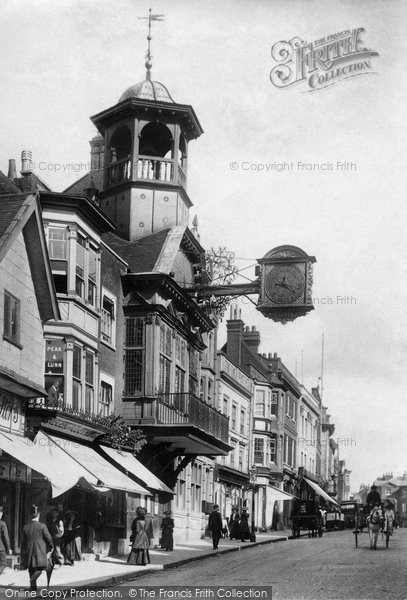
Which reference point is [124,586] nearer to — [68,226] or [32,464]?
[32,464]

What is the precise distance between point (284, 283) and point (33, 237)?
12389 mm

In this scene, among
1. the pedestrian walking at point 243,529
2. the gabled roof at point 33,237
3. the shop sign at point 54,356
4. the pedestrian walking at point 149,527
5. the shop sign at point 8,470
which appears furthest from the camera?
the pedestrian walking at point 243,529

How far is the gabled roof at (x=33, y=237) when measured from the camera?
2266 centimetres

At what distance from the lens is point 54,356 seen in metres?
27.6

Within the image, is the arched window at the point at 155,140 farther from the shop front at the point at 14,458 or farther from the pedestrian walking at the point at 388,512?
the shop front at the point at 14,458

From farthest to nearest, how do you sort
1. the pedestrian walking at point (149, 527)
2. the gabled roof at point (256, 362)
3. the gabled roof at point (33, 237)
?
the gabled roof at point (256, 362), the pedestrian walking at point (149, 527), the gabled roof at point (33, 237)

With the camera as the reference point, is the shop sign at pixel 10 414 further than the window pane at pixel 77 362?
No

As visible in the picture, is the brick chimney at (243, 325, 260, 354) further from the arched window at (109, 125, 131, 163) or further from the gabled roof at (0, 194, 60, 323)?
A: the gabled roof at (0, 194, 60, 323)

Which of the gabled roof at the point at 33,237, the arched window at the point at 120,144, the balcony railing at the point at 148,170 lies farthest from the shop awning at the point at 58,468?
the arched window at the point at 120,144

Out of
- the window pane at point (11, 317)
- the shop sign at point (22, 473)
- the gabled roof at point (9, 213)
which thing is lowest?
the shop sign at point (22, 473)

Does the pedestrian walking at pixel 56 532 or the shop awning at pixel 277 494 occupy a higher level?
the pedestrian walking at pixel 56 532

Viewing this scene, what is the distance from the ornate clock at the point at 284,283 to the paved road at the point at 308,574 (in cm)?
771

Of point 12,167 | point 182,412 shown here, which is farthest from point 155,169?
point 182,412

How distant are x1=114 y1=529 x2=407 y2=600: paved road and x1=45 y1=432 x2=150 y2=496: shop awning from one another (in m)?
2.29
